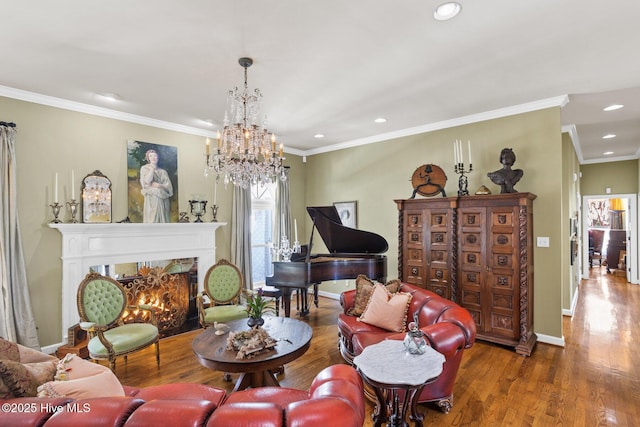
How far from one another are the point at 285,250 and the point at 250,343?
3.22 meters

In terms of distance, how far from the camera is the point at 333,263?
434 centimetres

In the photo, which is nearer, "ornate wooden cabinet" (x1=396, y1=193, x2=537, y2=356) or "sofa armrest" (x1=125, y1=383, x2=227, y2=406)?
"sofa armrest" (x1=125, y1=383, x2=227, y2=406)

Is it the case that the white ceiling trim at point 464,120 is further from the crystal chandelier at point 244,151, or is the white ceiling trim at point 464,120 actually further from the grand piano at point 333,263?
the crystal chandelier at point 244,151

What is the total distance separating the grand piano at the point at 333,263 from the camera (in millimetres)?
4227

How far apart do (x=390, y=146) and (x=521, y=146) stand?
1983 mm

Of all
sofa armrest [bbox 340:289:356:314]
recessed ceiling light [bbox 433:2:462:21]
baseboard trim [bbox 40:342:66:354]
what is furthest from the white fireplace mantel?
recessed ceiling light [bbox 433:2:462:21]

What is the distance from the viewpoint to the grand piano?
4227 mm

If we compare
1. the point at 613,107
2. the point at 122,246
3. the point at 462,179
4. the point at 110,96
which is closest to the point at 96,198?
the point at 122,246

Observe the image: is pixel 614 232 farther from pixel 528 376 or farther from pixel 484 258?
pixel 528 376

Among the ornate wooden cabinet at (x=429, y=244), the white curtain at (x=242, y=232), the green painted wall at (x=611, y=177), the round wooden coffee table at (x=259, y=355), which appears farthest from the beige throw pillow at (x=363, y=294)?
the green painted wall at (x=611, y=177)

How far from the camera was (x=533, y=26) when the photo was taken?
2350 millimetres

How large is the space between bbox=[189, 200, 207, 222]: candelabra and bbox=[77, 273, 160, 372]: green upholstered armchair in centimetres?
165

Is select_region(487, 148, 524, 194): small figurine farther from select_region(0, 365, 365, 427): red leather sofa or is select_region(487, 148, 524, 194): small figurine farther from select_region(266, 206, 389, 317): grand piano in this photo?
select_region(0, 365, 365, 427): red leather sofa

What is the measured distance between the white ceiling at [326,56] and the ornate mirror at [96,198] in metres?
0.91
